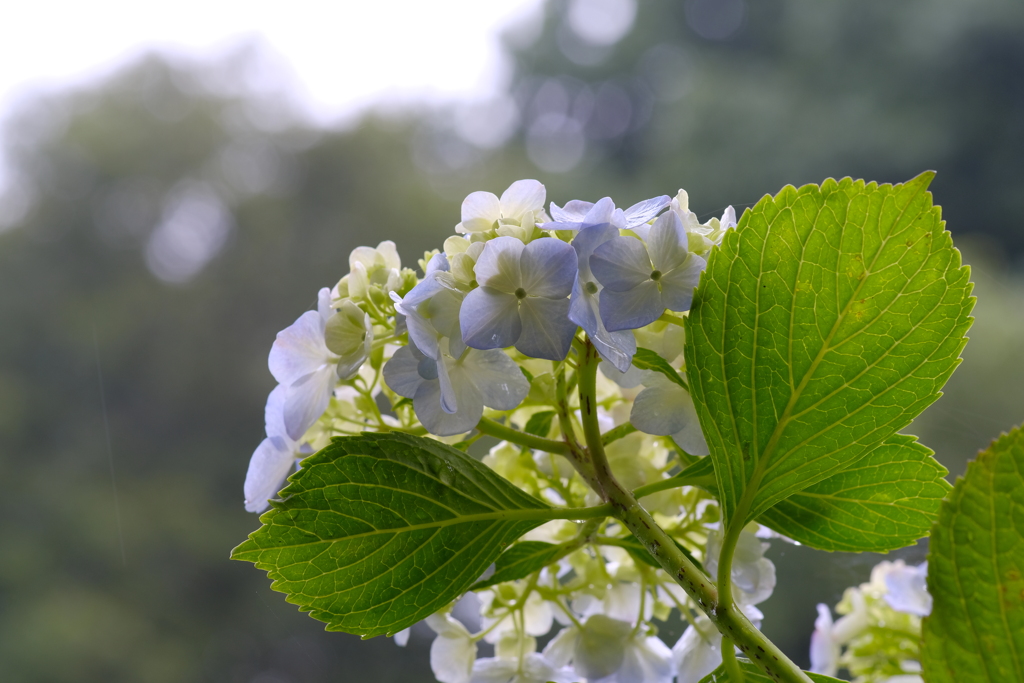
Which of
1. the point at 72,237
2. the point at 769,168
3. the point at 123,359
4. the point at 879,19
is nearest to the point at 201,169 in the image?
the point at 72,237

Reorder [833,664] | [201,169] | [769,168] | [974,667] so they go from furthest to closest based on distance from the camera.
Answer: [201,169], [769,168], [833,664], [974,667]

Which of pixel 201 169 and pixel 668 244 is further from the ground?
pixel 201 169

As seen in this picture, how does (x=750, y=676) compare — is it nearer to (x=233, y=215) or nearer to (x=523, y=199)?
(x=523, y=199)

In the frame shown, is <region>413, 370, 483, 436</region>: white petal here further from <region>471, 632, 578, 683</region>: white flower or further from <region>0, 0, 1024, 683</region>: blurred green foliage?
<region>0, 0, 1024, 683</region>: blurred green foliage

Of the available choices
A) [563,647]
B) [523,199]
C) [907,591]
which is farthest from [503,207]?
[907,591]

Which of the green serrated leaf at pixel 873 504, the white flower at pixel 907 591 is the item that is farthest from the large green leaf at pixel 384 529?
the white flower at pixel 907 591

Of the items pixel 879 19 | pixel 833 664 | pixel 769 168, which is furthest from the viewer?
pixel 879 19

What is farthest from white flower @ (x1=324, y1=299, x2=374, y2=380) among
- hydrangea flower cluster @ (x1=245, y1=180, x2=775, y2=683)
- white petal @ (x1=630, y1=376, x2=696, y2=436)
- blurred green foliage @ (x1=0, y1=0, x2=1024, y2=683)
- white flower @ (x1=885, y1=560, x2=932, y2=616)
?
blurred green foliage @ (x1=0, y1=0, x2=1024, y2=683)

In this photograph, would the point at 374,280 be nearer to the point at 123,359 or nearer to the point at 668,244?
the point at 668,244
